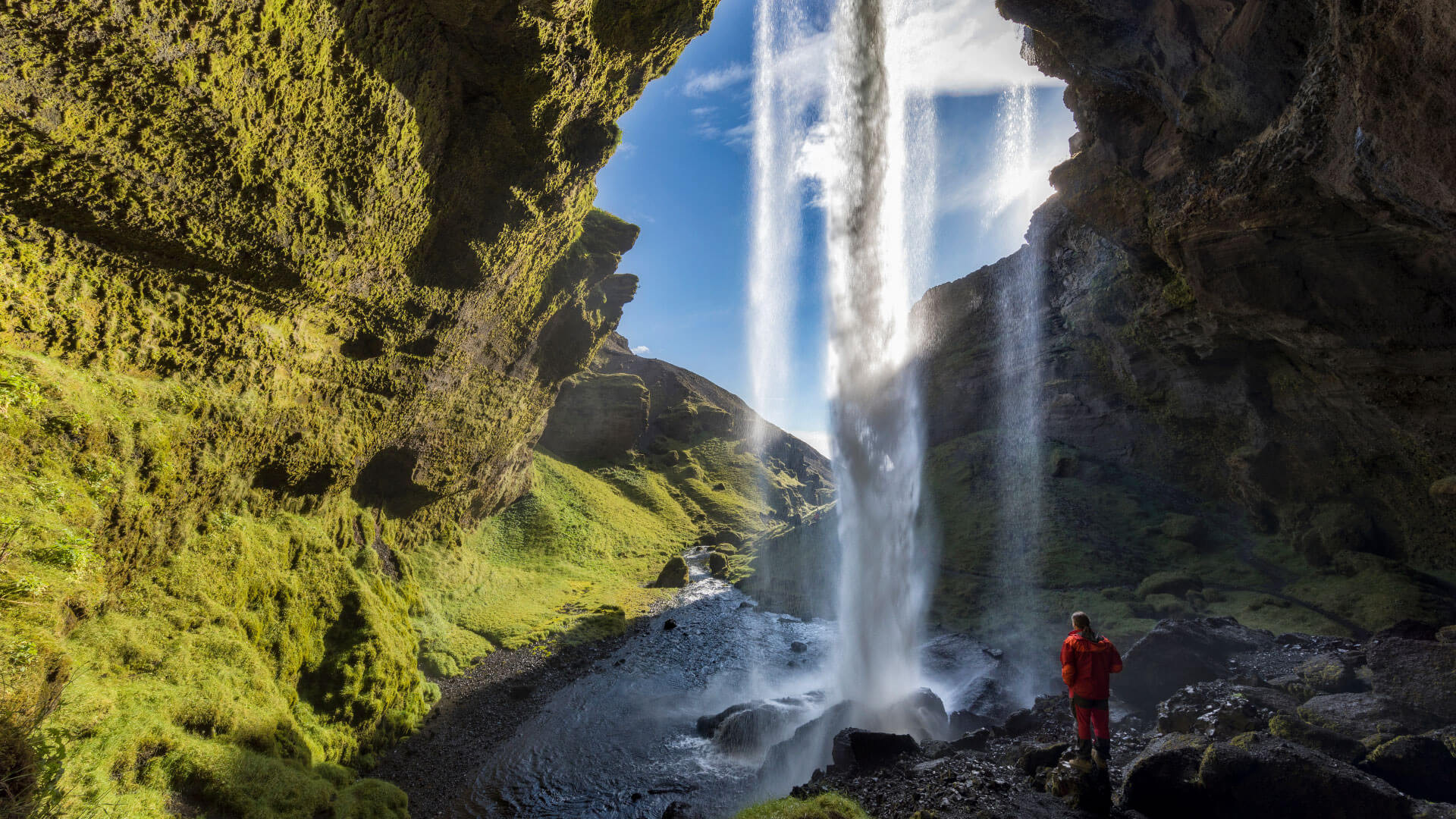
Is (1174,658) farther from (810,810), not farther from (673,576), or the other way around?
(673,576)

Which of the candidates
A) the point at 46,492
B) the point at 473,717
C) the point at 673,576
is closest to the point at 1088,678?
the point at 473,717

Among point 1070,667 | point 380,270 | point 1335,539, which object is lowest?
point 1070,667

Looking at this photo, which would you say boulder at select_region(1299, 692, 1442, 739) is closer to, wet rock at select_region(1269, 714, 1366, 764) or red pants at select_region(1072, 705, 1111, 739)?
wet rock at select_region(1269, 714, 1366, 764)

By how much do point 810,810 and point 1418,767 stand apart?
29.4 ft


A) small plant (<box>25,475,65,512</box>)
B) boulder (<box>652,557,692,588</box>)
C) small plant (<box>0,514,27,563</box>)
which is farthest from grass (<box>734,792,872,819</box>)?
boulder (<box>652,557,692,588</box>)

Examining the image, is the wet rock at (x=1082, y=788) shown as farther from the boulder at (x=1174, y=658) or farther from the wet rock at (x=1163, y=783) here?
the boulder at (x=1174, y=658)

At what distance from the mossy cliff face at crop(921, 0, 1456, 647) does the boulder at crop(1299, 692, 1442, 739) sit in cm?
793

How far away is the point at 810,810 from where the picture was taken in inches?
273

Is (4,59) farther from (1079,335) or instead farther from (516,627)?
(1079,335)

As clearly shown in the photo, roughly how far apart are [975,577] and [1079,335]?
18.7 meters

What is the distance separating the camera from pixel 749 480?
2852 inches

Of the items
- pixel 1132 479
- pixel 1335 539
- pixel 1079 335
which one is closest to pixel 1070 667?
pixel 1335 539

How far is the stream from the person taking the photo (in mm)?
11492

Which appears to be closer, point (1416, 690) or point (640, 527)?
point (1416, 690)
